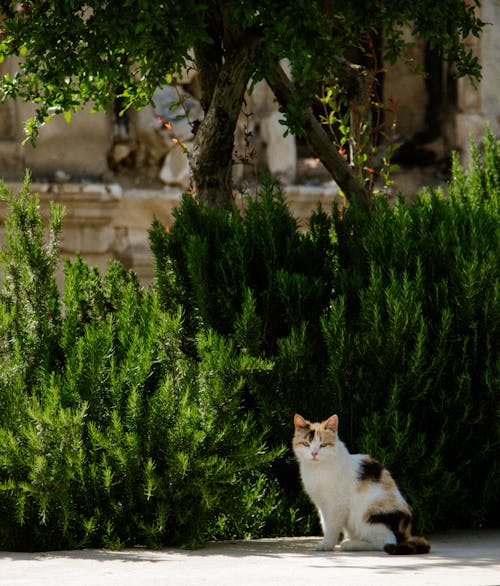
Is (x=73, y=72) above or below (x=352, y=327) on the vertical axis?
above

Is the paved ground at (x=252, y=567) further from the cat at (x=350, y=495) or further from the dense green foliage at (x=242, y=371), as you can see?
the dense green foliage at (x=242, y=371)

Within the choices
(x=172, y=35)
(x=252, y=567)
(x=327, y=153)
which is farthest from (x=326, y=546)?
(x=327, y=153)

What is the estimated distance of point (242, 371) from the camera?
276 inches

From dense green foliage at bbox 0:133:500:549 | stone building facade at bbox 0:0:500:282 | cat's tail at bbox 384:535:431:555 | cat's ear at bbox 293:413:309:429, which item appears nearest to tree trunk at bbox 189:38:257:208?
dense green foliage at bbox 0:133:500:549

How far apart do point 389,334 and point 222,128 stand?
213cm

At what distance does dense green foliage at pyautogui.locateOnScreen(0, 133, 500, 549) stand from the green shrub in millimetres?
11

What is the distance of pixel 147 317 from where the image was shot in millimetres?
7840

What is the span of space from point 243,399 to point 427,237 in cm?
152

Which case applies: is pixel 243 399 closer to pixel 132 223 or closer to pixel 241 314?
pixel 241 314

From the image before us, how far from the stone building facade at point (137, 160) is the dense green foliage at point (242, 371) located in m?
4.82

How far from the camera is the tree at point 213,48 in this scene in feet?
24.9

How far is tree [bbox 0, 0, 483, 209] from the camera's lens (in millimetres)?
7586

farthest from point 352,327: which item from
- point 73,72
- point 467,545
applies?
point 73,72

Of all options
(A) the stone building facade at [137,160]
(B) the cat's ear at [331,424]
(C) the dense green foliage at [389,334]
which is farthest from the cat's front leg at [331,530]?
(A) the stone building facade at [137,160]
